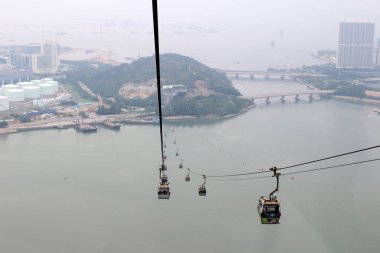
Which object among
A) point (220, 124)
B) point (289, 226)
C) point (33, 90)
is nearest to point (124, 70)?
point (33, 90)

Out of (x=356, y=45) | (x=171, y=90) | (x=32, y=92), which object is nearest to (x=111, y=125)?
(x=171, y=90)

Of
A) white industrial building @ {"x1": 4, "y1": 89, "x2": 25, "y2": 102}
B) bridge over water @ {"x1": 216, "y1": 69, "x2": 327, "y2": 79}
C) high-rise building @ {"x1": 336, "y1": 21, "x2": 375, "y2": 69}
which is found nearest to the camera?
white industrial building @ {"x1": 4, "y1": 89, "x2": 25, "y2": 102}

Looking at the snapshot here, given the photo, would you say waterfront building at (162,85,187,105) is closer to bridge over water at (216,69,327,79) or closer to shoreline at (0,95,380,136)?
shoreline at (0,95,380,136)

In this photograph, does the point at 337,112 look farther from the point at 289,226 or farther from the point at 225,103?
the point at 289,226

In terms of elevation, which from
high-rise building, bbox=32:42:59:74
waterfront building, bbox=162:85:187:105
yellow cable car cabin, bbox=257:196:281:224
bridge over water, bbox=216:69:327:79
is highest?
high-rise building, bbox=32:42:59:74

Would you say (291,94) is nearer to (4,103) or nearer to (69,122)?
(69,122)

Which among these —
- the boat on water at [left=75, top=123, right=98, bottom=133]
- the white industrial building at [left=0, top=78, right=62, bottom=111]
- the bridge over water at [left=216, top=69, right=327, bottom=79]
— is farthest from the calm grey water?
the bridge over water at [left=216, top=69, right=327, bottom=79]
